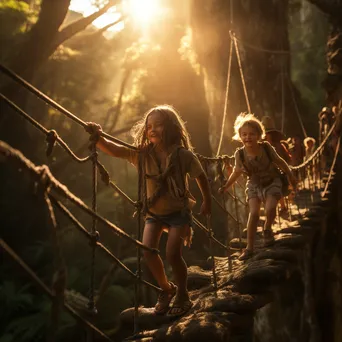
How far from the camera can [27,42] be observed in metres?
10.6

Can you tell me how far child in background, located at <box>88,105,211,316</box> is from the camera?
275 cm

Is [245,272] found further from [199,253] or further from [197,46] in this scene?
[199,253]

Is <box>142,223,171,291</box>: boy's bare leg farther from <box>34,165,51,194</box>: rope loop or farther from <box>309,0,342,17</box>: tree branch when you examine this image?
<box>309,0,342,17</box>: tree branch

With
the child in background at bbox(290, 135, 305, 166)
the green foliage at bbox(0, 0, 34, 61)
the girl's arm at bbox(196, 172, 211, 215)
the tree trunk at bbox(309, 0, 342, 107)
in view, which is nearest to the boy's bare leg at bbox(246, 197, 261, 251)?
the girl's arm at bbox(196, 172, 211, 215)

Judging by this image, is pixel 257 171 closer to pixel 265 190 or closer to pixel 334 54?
pixel 265 190

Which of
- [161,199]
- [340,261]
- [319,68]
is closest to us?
[161,199]

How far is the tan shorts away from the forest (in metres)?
2.48

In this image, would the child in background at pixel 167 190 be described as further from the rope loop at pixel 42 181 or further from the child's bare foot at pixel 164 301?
the rope loop at pixel 42 181

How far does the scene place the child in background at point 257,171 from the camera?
158 inches

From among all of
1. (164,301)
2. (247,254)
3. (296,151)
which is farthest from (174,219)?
(296,151)

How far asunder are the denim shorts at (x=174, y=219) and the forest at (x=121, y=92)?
134 inches

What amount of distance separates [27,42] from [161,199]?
9.05 m

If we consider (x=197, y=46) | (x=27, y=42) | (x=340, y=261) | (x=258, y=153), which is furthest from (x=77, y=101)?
(x=258, y=153)

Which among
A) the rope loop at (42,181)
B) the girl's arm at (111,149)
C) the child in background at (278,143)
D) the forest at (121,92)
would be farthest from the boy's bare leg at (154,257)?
the forest at (121,92)
